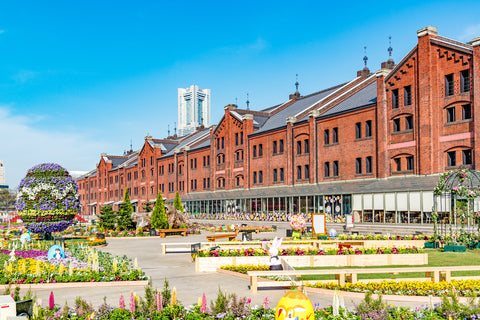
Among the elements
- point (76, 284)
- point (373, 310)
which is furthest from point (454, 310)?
point (76, 284)

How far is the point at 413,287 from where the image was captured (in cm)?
1207

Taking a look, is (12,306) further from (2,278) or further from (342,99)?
(342,99)

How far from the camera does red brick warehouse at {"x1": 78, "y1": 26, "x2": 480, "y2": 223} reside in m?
34.1

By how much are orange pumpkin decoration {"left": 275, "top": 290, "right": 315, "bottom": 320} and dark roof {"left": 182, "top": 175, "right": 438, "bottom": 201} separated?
27973 mm

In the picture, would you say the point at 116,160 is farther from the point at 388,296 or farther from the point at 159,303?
the point at 159,303

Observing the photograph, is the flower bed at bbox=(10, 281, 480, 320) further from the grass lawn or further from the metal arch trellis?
the metal arch trellis

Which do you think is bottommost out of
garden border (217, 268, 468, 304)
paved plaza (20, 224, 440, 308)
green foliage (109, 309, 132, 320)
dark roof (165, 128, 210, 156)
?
paved plaza (20, 224, 440, 308)

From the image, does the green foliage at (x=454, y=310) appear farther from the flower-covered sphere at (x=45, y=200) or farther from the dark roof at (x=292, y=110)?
the dark roof at (x=292, y=110)

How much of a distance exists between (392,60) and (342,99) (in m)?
9.47

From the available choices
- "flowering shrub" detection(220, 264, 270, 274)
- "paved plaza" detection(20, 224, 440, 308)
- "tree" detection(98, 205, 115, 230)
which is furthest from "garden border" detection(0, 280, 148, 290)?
"tree" detection(98, 205, 115, 230)

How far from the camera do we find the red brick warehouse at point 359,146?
3409cm

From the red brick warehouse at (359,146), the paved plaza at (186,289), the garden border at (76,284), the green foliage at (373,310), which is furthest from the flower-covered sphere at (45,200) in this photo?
the green foliage at (373,310)

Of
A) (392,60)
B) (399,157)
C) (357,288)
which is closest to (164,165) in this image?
(392,60)

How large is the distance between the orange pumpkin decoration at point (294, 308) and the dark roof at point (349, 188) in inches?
1101
